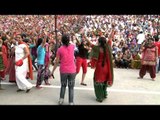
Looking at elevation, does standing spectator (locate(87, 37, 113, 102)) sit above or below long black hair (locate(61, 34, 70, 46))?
below

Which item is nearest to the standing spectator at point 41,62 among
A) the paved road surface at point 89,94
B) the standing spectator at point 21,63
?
the paved road surface at point 89,94

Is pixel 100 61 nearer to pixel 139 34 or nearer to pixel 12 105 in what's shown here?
pixel 12 105

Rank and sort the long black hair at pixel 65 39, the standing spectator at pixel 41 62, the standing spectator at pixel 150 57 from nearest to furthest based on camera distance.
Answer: the long black hair at pixel 65 39 → the standing spectator at pixel 41 62 → the standing spectator at pixel 150 57

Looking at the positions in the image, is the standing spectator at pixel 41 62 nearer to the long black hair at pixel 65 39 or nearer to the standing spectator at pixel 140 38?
the long black hair at pixel 65 39

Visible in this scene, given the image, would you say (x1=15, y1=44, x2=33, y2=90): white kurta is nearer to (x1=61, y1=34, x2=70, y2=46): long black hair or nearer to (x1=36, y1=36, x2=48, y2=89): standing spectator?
(x1=36, y1=36, x2=48, y2=89): standing spectator

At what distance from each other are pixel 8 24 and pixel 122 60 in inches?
414

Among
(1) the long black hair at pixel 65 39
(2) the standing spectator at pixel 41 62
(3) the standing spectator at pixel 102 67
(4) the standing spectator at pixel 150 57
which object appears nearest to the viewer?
(1) the long black hair at pixel 65 39

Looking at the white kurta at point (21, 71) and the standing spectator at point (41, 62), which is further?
the standing spectator at point (41, 62)

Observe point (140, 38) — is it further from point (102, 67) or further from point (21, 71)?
point (21, 71)

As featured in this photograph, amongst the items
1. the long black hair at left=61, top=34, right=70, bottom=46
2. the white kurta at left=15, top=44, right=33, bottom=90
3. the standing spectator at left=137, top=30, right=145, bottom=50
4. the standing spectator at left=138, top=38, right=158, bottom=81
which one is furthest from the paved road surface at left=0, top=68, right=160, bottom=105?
the standing spectator at left=137, top=30, right=145, bottom=50

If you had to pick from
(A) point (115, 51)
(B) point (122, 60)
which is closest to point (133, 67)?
(B) point (122, 60)

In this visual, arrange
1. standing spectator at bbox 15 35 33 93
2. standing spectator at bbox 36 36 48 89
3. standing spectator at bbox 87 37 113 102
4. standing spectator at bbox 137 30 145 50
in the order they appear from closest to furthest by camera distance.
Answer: standing spectator at bbox 87 37 113 102 < standing spectator at bbox 15 35 33 93 < standing spectator at bbox 36 36 48 89 < standing spectator at bbox 137 30 145 50

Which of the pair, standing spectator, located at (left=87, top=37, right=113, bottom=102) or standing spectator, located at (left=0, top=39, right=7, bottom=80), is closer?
standing spectator, located at (left=87, top=37, right=113, bottom=102)

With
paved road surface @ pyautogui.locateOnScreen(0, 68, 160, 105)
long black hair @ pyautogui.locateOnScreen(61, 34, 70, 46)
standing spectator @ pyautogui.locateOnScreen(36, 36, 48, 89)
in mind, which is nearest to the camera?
long black hair @ pyautogui.locateOnScreen(61, 34, 70, 46)
